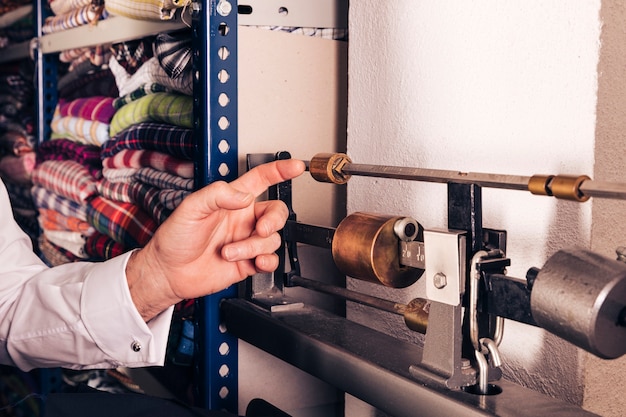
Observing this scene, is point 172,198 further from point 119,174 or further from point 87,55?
point 87,55

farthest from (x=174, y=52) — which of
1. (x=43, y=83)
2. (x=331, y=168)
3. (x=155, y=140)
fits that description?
(x=43, y=83)

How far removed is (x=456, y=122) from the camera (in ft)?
2.97

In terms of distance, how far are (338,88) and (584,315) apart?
0.72m

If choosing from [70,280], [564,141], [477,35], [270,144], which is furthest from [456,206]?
[70,280]

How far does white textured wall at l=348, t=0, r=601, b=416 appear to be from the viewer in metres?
0.76

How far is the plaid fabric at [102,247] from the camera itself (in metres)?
1.51

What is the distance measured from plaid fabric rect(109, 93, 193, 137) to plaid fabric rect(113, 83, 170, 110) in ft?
0.05

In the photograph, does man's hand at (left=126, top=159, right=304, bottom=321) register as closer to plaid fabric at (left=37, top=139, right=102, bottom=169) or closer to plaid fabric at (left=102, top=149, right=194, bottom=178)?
plaid fabric at (left=102, top=149, right=194, bottom=178)

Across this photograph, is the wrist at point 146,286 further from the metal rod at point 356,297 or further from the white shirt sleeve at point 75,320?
the metal rod at point 356,297

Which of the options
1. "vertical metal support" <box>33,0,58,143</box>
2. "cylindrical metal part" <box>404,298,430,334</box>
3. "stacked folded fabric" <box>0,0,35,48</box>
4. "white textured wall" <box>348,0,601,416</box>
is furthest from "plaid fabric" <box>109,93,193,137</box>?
"stacked folded fabric" <box>0,0,35,48</box>

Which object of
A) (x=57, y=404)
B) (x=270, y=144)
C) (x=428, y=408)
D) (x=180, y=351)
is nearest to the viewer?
(x=428, y=408)

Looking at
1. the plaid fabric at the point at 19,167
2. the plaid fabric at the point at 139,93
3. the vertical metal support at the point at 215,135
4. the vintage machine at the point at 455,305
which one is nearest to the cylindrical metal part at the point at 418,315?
the vintage machine at the point at 455,305

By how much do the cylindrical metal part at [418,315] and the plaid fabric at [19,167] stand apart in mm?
1584

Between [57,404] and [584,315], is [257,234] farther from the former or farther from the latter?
[584,315]
